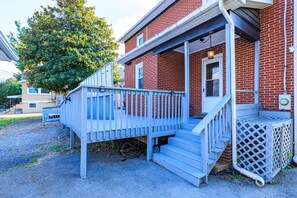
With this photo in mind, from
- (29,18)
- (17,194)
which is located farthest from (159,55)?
(29,18)

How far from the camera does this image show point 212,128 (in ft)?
10.7

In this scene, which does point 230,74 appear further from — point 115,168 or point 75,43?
point 75,43

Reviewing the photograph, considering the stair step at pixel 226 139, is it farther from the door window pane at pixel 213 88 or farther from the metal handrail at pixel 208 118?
the door window pane at pixel 213 88

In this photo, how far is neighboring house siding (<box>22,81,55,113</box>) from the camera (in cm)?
2206

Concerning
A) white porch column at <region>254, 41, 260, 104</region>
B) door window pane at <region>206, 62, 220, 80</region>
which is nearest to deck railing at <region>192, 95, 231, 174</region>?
white porch column at <region>254, 41, 260, 104</region>

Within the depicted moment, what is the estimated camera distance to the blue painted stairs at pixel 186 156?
3.19 metres

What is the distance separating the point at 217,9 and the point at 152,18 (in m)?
5.39

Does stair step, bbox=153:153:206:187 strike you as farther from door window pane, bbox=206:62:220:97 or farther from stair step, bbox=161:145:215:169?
door window pane, bbox=206:62:220:97

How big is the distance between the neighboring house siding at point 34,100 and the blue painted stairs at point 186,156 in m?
23.7

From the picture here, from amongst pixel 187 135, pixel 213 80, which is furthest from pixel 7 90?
pixel 187 135

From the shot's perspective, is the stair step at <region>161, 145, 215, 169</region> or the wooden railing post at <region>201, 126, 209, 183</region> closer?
the wooden railing post at <region>201, 126, 209, 183</region>

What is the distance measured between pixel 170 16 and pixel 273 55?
472cm

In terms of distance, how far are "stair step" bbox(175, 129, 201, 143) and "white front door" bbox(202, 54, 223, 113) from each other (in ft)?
6.60

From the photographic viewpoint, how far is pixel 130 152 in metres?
5.05
